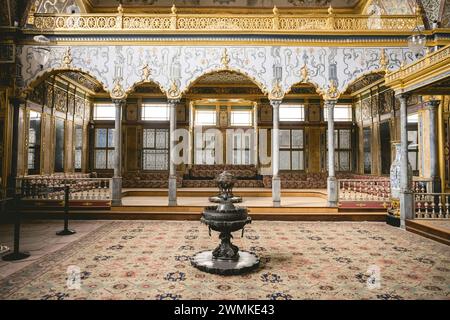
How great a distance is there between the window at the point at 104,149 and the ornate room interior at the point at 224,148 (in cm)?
9

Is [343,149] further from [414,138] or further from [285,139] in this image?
[414,138]

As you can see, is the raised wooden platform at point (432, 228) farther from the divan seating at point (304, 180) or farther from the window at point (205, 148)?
the window at point (205, 148)

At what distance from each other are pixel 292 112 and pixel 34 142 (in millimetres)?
9737

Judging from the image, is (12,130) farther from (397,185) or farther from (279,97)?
(397,185)

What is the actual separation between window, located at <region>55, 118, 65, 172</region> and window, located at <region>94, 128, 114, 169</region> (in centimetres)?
189

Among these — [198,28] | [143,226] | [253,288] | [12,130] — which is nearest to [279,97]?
[198,28]

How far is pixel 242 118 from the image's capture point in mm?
13109

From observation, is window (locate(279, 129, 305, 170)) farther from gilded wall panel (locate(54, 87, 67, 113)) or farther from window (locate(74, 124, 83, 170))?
gilded wall panel (locate(54, 87, 67, 113))

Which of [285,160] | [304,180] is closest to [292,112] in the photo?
[285,160]

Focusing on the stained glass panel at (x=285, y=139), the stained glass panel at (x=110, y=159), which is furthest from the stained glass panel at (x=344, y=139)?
the stained glass panel at (x=110, y=159)

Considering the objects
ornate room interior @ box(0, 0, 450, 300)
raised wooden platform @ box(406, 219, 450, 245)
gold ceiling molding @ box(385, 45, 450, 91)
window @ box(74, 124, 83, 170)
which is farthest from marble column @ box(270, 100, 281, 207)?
window @ box(74, 124, 83, 170)

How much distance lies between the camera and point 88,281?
3.59m

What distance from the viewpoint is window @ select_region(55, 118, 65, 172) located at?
34.8 ft

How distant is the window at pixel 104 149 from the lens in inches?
494
